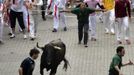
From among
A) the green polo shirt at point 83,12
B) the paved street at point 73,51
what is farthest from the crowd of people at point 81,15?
the paved street at point 73,51

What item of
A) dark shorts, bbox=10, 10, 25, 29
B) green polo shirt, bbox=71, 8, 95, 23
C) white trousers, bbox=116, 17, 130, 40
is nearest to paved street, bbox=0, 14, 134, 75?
white trousers, bbox=116, 17, 130, 40

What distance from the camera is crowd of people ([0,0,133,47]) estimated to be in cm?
1878

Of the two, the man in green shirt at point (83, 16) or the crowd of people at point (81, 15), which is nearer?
the man in green shirt at point (83, 16)

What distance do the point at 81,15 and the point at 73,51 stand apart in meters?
1.32

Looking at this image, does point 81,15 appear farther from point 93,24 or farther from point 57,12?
point 57,12

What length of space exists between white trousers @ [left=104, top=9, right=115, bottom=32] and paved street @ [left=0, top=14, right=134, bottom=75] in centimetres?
30

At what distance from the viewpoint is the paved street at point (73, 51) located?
16.5 m

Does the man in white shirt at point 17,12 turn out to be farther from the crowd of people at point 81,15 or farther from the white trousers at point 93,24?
the white trousers at point 93,24

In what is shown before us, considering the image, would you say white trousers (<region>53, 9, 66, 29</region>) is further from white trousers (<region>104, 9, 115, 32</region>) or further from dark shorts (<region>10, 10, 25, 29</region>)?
white trousers (<region>104, 9, 115, 32</region>)

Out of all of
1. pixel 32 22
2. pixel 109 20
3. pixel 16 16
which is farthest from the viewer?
pixel 109 20

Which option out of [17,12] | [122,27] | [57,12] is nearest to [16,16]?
[17,12]

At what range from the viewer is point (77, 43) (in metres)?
19.6

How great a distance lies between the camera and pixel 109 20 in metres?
20.7

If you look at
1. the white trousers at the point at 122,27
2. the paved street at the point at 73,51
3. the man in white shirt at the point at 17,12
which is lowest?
the paved street at the point at 73,51
